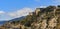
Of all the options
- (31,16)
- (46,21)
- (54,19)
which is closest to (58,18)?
(54,19)

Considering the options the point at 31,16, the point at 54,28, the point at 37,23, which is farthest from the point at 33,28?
the point at 31,16

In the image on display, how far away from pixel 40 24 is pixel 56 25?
21.2m

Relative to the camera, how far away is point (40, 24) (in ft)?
461

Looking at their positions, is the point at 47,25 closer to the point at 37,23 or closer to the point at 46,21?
the point at 46,21

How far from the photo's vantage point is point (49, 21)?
429 ft

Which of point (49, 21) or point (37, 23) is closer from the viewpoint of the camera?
point (49, 21)

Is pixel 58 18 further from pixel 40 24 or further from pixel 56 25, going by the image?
pixel 40 24

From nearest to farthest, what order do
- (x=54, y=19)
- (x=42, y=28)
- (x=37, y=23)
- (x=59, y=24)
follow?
(x=59, y=24), (x=54, y=19), (x=42, y=28), (x=37, y=23)

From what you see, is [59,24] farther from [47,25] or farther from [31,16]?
[31,16]

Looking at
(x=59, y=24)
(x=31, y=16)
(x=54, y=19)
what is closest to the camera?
(x=59, y=24)

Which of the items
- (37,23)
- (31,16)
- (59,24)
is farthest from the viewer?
(31,16)

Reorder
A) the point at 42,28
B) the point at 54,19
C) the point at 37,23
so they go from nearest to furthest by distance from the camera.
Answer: the point at 54,19, the point at 42,28, the point at 37,23

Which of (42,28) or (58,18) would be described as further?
(42,28)

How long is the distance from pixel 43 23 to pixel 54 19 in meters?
12.1
